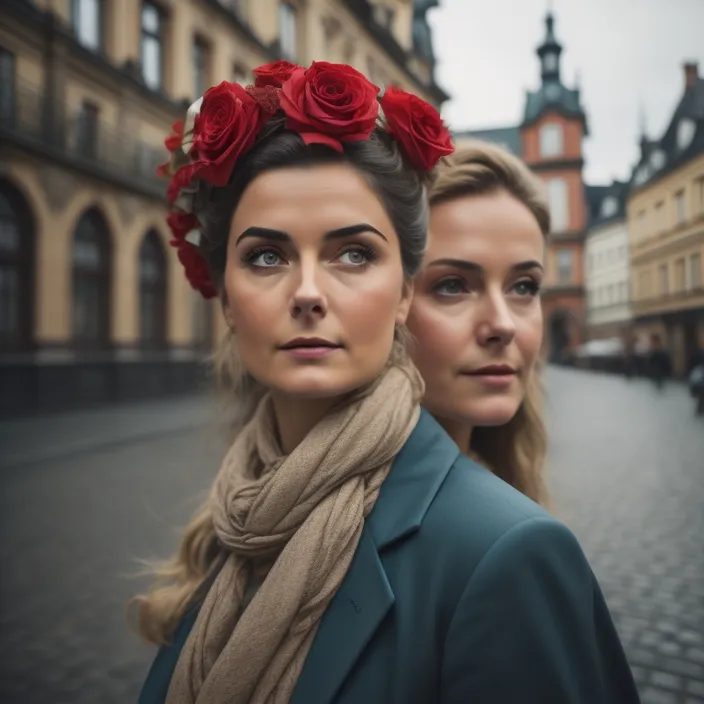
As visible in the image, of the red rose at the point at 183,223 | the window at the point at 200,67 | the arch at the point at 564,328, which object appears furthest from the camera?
A: the window at the point at 200,67

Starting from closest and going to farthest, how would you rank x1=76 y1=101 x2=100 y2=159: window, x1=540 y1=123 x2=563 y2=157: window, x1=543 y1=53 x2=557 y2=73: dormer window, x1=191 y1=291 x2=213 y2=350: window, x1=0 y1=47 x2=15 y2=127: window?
x1=543 y1=53 x2=557 y2=73: dormer window < x1=540 y1=123 x2=563 y2=157: window < x1=0 y1=47 x2=15 y2=127: window < x1=76 y1=101 x2=100 y2=159: window < x1=191 y1=291 x2=213 y2=350: window

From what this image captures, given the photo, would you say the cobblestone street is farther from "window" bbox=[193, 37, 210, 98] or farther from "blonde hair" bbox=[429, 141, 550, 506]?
"window" bbox=[193, 37, 210, 98]

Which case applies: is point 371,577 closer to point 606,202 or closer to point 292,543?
point 292,543

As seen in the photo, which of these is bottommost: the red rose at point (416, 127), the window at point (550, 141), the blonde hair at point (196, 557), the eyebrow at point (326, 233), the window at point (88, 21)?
the blonde hair at point (196, 557)

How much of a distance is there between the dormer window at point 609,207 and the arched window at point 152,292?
21.8ft

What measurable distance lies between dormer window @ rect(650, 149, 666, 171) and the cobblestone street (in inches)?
28.1

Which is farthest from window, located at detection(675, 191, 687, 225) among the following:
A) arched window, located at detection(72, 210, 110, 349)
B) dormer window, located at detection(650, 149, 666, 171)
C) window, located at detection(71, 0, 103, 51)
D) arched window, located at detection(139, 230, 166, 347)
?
arched window, located at detection(139, 230, 166, 347)

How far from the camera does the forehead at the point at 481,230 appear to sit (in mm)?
1229

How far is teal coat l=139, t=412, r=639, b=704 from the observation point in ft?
2.59

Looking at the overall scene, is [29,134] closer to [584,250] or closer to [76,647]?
[76,647]

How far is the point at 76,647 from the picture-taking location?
243 centimetres

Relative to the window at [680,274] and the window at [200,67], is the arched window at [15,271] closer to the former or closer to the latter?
the window at [200,67]

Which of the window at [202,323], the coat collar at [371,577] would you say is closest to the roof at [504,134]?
the coat collar at [371,577]

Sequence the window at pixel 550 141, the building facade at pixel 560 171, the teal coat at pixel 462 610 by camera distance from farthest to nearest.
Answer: the window at pixel 550 141 < the building facade at pixel 560 171 < the teal coat at pixel 462 610
